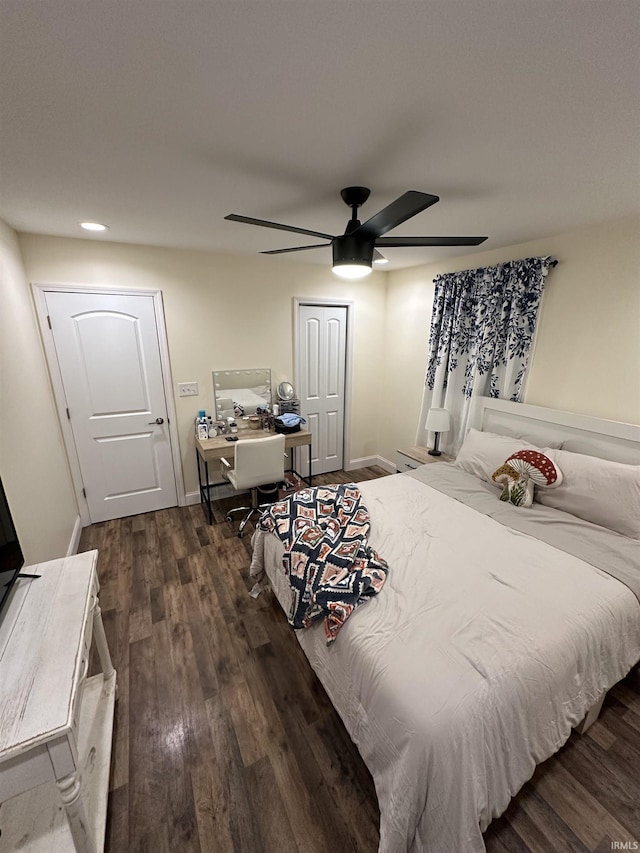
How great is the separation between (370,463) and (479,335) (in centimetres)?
219

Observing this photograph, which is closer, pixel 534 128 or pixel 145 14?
pixel 145 14

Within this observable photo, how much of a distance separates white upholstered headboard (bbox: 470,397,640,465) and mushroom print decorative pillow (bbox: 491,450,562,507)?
33 centimetres

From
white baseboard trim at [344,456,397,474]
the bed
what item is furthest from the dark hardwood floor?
white baseboard trim at [344,456,397,474]

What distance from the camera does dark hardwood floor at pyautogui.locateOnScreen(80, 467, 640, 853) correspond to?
4.05 ft

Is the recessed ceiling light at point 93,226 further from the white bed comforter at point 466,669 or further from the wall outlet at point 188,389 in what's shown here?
the white bed comforter at point 466,669

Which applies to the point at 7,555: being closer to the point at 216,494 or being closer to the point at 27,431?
the point at 27,431

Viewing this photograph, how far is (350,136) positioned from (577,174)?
107cm

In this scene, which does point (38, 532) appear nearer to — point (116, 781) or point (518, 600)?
point (116, 781)

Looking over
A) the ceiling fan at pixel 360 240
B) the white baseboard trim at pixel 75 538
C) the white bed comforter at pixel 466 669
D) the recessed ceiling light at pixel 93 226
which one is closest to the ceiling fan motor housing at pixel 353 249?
the ceiling fan at pixel 360 240

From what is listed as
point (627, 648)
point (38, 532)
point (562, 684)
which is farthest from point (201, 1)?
point (627, 648)

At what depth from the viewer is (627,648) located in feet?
4.90

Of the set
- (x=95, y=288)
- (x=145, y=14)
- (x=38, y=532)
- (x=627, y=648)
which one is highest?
(x=145, y=14)

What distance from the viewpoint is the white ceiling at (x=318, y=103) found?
0.78m

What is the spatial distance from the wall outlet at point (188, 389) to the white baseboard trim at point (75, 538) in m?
1.43
